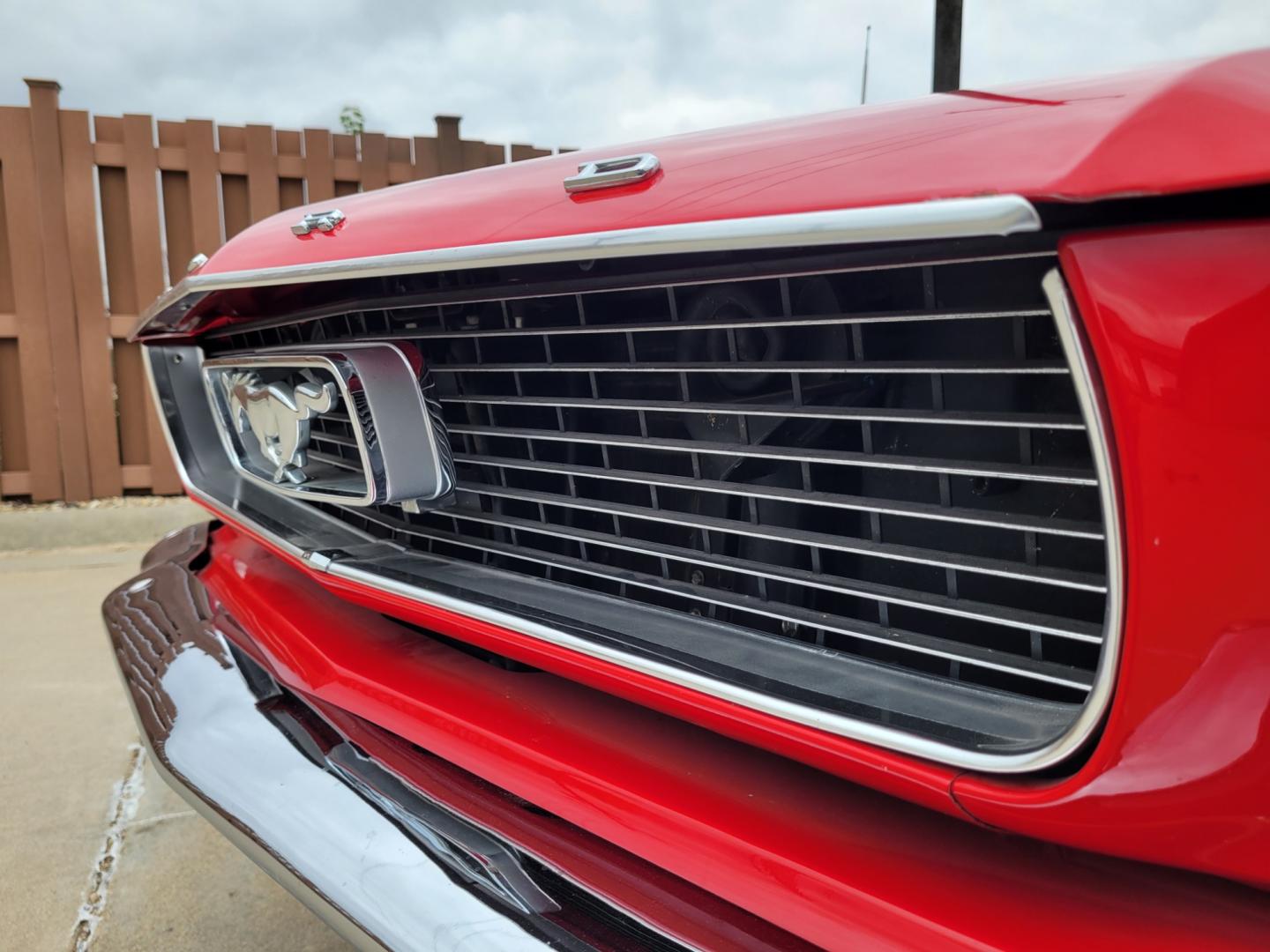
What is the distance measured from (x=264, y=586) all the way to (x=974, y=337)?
1.36 meters

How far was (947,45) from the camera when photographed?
2.11 metres

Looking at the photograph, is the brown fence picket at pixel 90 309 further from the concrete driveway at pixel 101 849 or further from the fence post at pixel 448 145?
the concrete driveway at pixel 101 849

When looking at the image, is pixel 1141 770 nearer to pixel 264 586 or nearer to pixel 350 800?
pixel 350 800

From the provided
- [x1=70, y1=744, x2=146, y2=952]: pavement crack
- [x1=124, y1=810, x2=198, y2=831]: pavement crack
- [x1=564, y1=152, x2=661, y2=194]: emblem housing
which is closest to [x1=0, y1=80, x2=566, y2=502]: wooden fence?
[x1=70, y1=744, x2=146, y2=952]: pavement crack

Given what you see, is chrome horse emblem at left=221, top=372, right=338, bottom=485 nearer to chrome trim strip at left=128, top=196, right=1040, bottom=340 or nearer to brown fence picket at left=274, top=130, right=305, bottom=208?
chrome trim strip at left=128, top=196, right=1040, bottom=340

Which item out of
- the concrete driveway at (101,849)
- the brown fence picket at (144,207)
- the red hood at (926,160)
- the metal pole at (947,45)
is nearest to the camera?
the red hood at (926,160)

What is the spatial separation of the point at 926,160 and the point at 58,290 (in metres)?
5.34

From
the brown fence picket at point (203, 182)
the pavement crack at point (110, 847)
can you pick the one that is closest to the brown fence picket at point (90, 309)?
the brown fence picket at point (203, 182)

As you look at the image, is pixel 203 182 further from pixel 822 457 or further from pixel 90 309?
pixel 822 457

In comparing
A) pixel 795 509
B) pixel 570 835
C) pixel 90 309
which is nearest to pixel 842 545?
pixel 795 509

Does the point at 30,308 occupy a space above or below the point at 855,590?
above

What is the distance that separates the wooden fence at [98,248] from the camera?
4914 millimetres

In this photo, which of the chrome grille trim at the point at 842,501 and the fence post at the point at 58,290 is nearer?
the chrome grille trim at the point at 842,501

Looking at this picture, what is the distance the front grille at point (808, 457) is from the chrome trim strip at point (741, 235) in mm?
97
